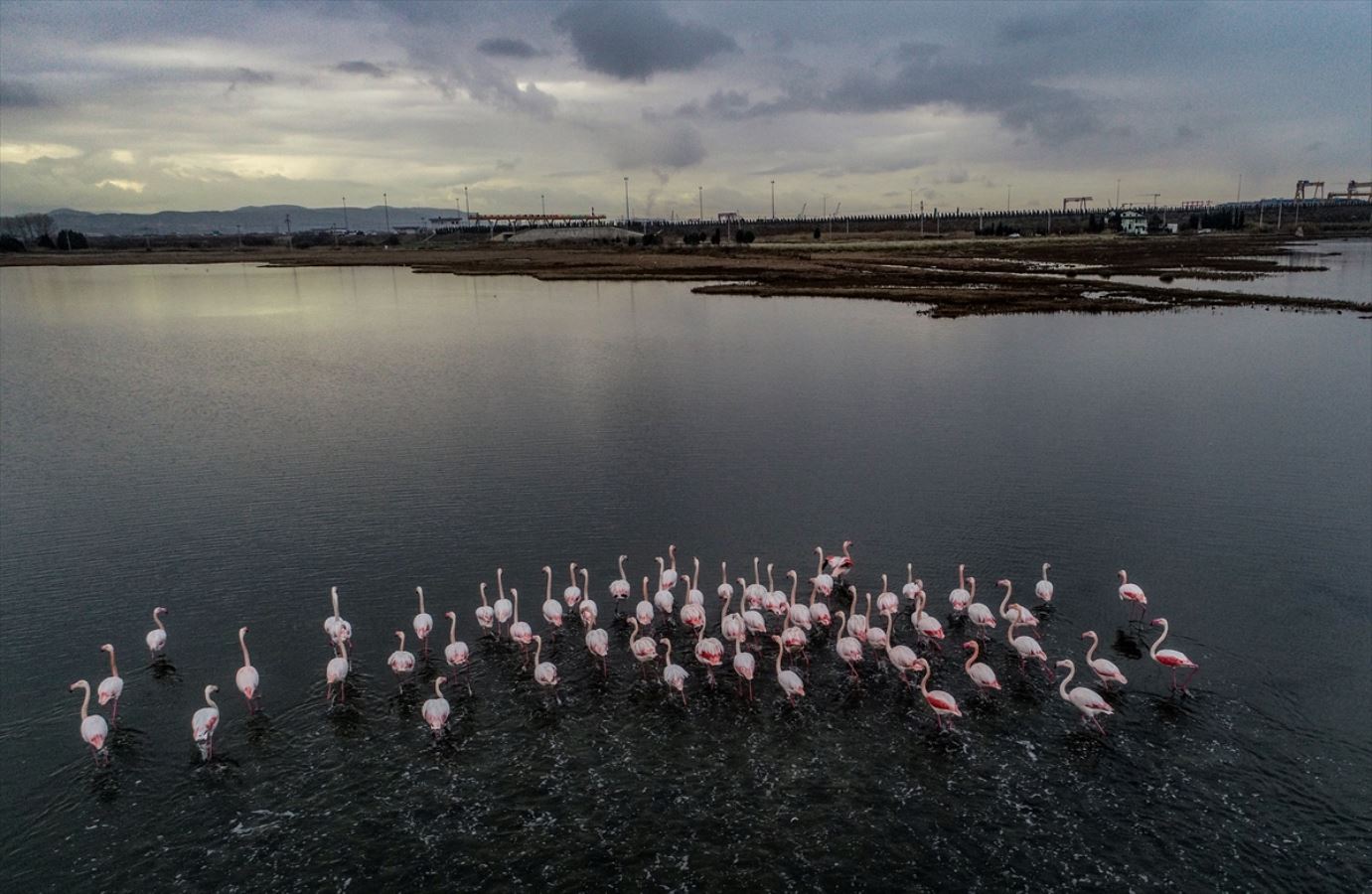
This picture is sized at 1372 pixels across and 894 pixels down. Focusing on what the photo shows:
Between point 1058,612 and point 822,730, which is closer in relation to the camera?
point 822,730

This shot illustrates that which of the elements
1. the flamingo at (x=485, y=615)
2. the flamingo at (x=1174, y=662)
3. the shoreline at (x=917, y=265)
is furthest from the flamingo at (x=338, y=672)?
the shoreline at (x=917, y=265)

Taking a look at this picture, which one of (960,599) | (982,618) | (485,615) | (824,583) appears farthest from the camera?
(824,583)

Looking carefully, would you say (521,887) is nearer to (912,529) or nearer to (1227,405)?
(912,529)

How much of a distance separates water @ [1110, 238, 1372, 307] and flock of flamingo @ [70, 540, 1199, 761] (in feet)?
182

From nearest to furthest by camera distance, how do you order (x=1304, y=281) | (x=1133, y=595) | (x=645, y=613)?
(x=645, y=613), (x=1133, y=595), (x=1304, y=281)

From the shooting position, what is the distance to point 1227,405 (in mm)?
30391

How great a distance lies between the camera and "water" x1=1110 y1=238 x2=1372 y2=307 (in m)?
61.9

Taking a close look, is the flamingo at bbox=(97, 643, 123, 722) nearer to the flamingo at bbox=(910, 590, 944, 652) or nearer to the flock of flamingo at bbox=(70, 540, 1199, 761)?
the flock of flamingo at bbox=(70, 540, 1199, 761)

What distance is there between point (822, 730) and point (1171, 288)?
66.4 m

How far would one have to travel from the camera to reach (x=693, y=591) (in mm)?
15570

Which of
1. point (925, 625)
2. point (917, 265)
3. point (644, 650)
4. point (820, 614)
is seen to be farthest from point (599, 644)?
point (917, 265)

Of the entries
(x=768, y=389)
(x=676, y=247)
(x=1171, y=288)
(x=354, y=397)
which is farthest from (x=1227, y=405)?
(x=676, y=247)

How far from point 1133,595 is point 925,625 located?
4.21 metres

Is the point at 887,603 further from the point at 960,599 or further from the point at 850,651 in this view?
the point at 850,651
